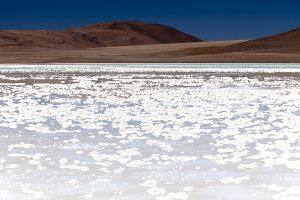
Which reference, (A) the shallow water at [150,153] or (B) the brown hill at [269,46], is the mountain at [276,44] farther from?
(A) the shallow water at [150,153]

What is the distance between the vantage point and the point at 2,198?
676 cm

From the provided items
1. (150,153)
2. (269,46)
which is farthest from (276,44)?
(150,153)

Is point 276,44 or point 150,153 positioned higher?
point 150,153

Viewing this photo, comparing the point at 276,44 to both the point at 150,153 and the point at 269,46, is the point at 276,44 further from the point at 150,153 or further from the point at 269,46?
the point at 150,153

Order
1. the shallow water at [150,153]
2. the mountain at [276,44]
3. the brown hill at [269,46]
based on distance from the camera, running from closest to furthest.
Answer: the shallow water at [150,153], the brown hill at [269,46], the mountain at [276,44]

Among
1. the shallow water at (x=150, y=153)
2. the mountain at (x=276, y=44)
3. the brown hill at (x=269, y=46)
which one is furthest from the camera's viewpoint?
the mountain at (x=276, y=44)

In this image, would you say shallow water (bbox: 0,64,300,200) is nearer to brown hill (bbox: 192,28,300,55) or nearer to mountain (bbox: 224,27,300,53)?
brown hill (bbox: 192,28,300,55)

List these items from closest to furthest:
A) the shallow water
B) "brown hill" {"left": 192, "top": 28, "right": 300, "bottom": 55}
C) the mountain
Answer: the shallow water < "brown hill" {"left": 192, "top": 28, "right": 300, "bottom": 55} < the mountain

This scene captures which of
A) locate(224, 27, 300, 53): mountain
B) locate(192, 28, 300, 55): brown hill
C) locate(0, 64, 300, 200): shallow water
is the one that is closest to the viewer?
locate(0, 64, 300, 200): shallow water

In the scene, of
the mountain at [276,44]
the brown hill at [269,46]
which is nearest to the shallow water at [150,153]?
the brown hill at [269,46]

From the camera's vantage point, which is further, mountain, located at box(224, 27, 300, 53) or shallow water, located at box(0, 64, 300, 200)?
mountain, located at box(224, 27, 300, 53)

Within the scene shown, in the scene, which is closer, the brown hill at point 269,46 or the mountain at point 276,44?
the brown hill at point 269,46

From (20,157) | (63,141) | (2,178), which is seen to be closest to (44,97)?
(63,141)

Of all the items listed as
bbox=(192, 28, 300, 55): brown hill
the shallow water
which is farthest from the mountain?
the shallow water
